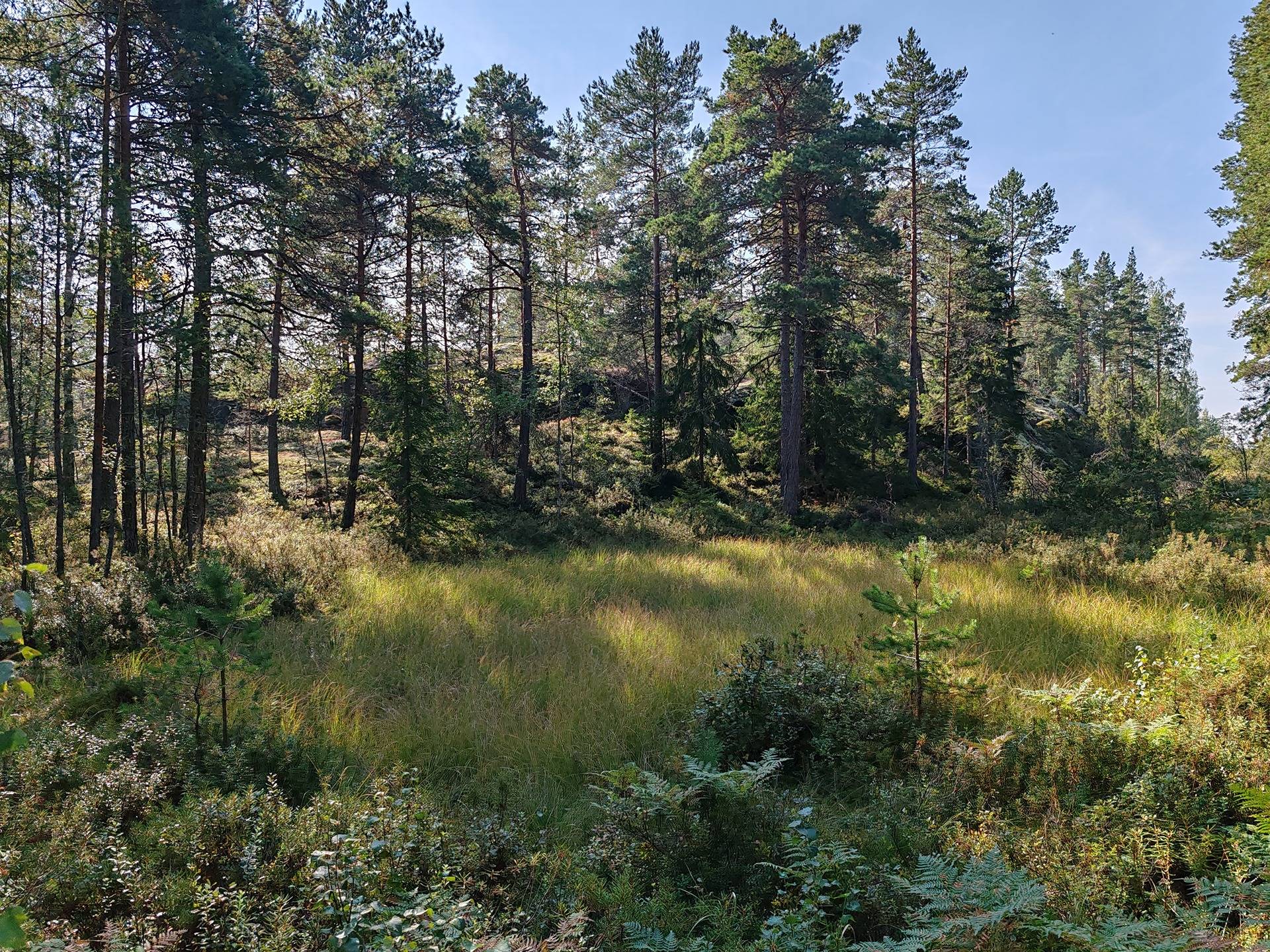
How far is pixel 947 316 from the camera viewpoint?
1101 inches

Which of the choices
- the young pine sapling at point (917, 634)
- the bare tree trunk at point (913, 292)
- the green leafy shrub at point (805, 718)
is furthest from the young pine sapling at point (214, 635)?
the bare tree trunk at point (913, 292)

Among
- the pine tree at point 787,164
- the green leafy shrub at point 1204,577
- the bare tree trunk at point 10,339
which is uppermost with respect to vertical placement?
the pine tree at point 787,164

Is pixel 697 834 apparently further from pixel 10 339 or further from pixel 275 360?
pixel 275 360

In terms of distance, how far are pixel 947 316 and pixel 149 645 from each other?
30901 mm

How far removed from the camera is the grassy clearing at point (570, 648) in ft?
15.2

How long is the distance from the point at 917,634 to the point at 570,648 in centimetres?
374

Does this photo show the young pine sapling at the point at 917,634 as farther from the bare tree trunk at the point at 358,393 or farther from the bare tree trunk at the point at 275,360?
the bare tree trunk at the point at 358,393

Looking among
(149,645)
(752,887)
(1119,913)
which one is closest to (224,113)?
(149,645)

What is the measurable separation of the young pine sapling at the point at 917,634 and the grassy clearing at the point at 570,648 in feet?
3.49

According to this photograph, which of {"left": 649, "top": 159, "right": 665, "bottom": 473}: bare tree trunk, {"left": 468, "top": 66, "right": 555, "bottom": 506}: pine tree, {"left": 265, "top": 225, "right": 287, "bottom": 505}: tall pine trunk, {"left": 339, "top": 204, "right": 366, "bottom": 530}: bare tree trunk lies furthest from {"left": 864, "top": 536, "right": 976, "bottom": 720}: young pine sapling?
{"left": 649, "top": 159, "right": 665, "bottom": 473}: bare tree trunk

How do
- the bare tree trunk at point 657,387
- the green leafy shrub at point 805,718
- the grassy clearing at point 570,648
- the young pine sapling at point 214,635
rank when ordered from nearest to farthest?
the young pine sapling at point 214,635
the green leafy shrub at point 805,718
the grassy clearing at point 570,648
the bare tree trunk at point 657,387

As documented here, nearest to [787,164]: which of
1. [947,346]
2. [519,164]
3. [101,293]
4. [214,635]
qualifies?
[519,164]

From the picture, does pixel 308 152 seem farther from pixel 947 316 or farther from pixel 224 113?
pixel 947 316

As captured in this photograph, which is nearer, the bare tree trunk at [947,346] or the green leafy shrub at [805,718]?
the green leafy shrub at [805,718]
